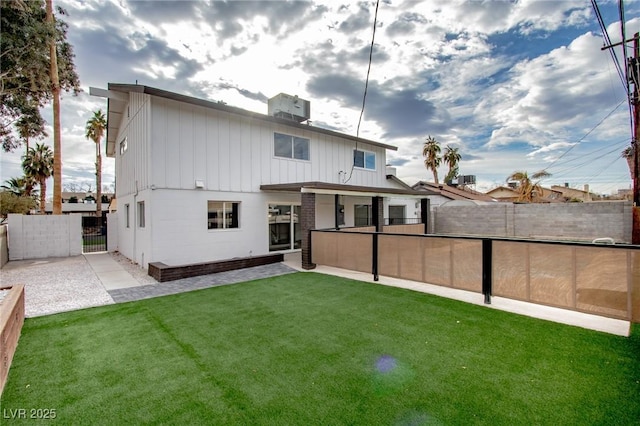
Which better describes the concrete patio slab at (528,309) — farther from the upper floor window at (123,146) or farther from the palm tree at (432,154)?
the palm tree at (432,154)

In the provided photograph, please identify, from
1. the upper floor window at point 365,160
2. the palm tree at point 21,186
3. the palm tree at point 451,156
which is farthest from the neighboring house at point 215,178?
the palm tree at point 451,156

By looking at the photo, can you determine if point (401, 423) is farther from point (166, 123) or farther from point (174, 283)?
point (166, 123)

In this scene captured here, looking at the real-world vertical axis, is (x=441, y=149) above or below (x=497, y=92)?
above

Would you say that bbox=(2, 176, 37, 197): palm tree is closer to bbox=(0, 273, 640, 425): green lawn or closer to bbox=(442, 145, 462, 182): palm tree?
bbox=(0, 273, 640, 425): green lawn

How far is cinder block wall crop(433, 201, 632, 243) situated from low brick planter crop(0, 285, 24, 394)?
63.6 feet

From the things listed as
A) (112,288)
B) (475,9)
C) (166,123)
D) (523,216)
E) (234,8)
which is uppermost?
(234,8)

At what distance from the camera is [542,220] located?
15570 millimetres

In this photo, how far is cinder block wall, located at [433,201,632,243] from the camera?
13.6 meters

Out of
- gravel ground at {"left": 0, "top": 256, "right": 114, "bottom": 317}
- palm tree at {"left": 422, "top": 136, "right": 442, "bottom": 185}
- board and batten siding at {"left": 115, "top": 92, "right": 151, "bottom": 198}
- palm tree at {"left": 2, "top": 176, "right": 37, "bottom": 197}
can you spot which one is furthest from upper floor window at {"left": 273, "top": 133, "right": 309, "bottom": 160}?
palm tree at {"left": 2, "top": 176, "right": 37, "bottom": 197}

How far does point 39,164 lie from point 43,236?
76.6 feet

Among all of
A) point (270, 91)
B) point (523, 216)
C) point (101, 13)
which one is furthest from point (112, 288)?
point (523, 216)

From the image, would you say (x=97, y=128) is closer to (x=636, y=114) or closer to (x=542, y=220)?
(x=636, y=114)

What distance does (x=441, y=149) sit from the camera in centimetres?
3788

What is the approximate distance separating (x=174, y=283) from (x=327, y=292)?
4095mm
